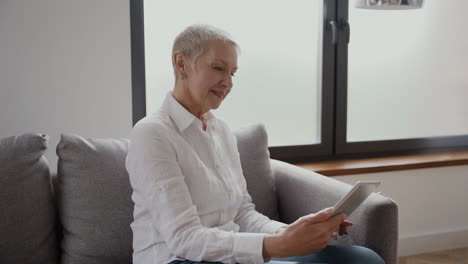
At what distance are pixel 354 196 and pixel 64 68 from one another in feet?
4.63

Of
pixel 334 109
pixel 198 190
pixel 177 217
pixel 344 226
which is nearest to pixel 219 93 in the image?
pixel 198 190

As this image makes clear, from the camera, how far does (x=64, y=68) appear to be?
2393 millimetres

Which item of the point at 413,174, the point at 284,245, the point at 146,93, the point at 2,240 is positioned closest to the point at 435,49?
the point at 413,174

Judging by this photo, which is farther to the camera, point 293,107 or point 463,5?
point 463,5

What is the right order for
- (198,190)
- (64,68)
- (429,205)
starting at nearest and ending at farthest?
(198,190) → (64,68) → (429,205)

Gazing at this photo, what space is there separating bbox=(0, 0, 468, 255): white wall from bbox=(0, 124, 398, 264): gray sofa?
18.8 inches

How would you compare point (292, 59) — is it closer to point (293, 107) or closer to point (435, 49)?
point (293, 107)

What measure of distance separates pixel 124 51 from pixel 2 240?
1027mm

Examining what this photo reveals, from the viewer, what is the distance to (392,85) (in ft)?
10.7

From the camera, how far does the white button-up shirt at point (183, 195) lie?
147cm

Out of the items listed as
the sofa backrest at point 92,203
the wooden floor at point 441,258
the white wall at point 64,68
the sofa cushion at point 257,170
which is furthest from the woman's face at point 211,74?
the wooden floor at point 441,258

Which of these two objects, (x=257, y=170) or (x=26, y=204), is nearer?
(x=26, y=204)

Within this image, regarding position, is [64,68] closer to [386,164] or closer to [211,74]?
[211,74]

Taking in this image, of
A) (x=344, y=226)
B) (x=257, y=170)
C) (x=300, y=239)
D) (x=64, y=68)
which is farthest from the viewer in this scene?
(x=64, y=68)
